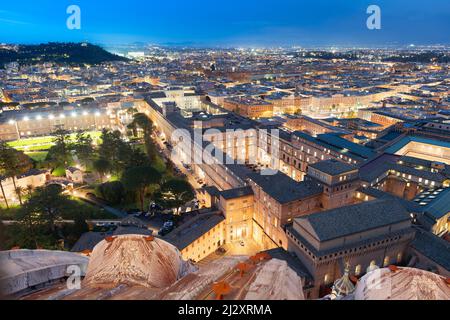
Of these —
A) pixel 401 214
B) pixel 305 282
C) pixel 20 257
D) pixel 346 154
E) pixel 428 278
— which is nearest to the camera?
pixel 428 278

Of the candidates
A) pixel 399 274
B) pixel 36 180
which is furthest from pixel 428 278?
pixel 36 180

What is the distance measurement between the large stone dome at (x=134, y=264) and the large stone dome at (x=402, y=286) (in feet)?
16.3

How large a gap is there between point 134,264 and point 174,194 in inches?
1087

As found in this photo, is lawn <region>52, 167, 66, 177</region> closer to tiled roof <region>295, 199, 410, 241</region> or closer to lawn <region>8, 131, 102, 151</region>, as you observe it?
lawn <region>8, 131, 102, 151</region>

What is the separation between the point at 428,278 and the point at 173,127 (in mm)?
55886

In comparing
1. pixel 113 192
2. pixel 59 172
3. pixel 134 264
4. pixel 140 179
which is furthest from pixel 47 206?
pixel 134 264

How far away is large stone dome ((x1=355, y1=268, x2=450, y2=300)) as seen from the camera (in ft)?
23.7

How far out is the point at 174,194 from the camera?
36.1 m

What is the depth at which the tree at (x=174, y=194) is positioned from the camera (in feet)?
116

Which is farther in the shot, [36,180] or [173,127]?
[173,127]

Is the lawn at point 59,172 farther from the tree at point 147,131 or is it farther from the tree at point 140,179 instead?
the tree at point 140,179

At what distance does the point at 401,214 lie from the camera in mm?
25719

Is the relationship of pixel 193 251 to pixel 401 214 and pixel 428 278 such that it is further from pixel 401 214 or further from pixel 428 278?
pixel 428 278

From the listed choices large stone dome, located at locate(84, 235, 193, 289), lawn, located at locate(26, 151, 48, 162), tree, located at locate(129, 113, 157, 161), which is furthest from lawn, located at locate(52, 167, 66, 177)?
large stone dome, located at locate(84, 235, 193, 289)
